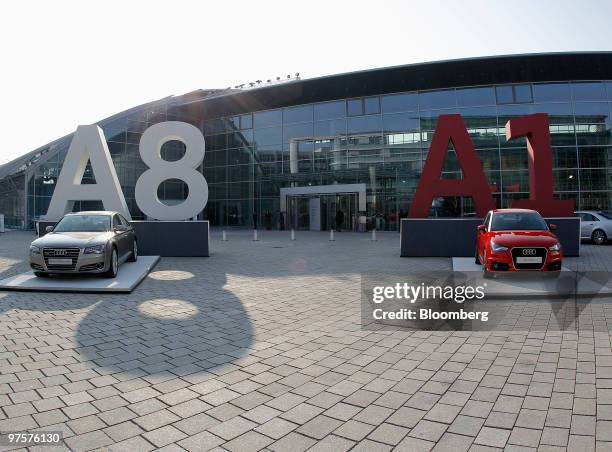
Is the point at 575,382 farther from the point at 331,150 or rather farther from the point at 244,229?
the point at 244,229

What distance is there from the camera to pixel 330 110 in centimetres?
3055

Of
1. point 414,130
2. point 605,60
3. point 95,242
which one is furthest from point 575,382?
point 605,60

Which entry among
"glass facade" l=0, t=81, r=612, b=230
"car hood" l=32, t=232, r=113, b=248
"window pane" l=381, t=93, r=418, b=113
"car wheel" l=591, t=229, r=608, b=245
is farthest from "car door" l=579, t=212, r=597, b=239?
"car hood" l=32, t=232, r=113, b=248

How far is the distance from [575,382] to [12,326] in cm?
715

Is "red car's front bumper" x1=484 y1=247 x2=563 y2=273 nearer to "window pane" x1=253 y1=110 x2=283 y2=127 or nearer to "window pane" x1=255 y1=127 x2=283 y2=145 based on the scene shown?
"window pane" x1=255 y1=127 x2=283 y2=145

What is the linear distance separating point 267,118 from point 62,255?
26295 millimetres

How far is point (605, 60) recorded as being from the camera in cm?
2605

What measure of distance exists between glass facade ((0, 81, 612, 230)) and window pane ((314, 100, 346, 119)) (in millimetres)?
80

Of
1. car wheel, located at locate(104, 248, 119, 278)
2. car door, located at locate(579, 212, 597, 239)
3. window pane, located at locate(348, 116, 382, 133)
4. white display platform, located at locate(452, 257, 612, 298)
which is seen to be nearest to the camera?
white display platform, located at locate(452, 257, 612, 298)

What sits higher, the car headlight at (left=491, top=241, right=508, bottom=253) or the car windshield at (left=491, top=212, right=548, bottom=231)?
→ the car windshield at (left=491, top=212, right=548, bottom=231)

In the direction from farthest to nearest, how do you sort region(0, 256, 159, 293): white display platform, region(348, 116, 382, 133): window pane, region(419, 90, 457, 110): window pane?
region(348, 116, 382, 133): window pane < region(419, 90, 457, 110): window pane < region(0, 256, 159, 293): white display platform

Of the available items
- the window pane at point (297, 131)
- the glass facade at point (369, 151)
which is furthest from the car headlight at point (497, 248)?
the window pane at point (297, 131)

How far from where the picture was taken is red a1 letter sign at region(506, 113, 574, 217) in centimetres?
1388

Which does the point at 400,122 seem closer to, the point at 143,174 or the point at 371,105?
the point at 371,105
